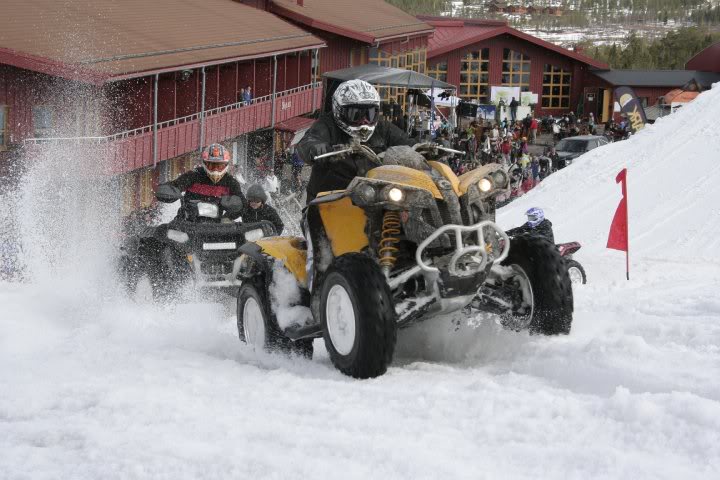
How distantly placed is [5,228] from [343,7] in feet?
124

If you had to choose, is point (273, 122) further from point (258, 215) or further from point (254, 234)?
point (254, 234)

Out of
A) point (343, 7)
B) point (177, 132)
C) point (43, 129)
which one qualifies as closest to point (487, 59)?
point (343, 7)

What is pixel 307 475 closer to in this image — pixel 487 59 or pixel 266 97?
pixel 266 97

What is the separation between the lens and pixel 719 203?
19422mm

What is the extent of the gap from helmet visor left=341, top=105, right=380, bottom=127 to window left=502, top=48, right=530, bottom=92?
55.5m

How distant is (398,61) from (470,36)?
30.6ft

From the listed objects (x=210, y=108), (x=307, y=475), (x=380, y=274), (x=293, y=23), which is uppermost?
(x=293, y=23)

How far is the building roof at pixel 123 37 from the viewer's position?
21078mm

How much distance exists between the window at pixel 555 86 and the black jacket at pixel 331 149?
56.3 m

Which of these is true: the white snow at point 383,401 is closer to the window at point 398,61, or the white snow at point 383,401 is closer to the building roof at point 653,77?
the window at point 398,61

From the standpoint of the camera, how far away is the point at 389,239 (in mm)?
6320

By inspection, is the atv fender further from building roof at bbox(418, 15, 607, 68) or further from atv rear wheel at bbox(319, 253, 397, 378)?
building roof at bbox(418, 15, 607, 68)

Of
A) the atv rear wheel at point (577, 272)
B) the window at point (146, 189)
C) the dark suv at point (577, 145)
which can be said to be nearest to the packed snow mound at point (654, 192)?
the atv rear wheel at point (577, 272)

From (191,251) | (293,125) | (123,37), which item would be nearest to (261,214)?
(191,251)
